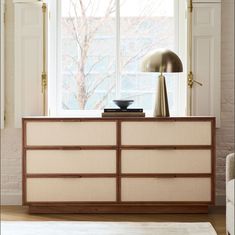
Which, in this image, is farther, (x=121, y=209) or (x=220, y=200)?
(x=220, y=200)

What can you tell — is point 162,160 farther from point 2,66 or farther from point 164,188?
point 2,66

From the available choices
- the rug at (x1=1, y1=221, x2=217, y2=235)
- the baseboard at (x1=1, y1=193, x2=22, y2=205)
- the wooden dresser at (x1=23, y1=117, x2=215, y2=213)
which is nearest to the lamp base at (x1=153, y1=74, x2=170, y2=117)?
the wooden dresser at (x1=23, y1=117, x2=215, y2=213)

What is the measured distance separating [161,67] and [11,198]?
78.6 inches

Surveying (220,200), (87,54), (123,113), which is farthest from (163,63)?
(220,200)

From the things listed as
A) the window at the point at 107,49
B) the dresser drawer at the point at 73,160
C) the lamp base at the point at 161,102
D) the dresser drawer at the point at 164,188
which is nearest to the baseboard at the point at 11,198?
the dresser drawer at the point at 73,160

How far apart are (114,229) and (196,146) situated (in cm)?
114

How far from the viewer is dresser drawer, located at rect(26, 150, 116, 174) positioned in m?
5.66

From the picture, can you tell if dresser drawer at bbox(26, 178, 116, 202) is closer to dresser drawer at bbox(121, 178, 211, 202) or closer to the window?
dresser drawer at bbox(121, 178, 211, 202)

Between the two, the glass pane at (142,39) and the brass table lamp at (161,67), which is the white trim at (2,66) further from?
the brass table lamp at (161,67)

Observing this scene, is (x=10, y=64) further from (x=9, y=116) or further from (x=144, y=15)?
(x=144, y=15)

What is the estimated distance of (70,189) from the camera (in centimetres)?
568

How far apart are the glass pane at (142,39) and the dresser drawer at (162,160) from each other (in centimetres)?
85

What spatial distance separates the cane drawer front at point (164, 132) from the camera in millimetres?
5633

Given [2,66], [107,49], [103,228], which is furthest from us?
[107,49]
